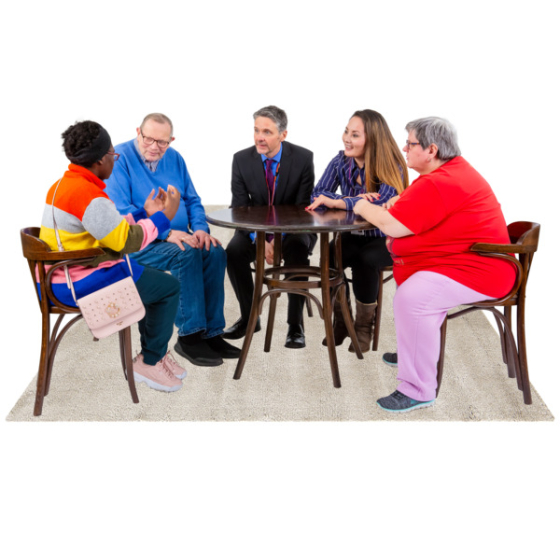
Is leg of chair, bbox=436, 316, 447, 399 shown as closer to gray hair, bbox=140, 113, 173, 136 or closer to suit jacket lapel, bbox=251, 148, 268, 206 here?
suit jacket lapel, bbox=251, 148, 268, 206

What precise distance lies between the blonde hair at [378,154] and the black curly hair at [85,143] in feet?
5.18

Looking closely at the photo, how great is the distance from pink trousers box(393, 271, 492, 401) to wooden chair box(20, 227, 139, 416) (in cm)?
144

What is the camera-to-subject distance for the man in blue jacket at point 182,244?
4.25m

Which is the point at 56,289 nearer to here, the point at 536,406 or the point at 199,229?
the point at 199,229

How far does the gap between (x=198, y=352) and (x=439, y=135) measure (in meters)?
1.93

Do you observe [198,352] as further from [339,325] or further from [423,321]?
[423,321]

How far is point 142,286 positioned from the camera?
12.3 feet

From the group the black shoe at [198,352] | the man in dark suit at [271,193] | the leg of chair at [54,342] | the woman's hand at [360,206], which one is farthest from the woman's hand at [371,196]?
the leg of chair at [54,342]

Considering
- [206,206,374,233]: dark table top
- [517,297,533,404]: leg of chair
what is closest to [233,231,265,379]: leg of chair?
[206,206,374,233]: dark table top

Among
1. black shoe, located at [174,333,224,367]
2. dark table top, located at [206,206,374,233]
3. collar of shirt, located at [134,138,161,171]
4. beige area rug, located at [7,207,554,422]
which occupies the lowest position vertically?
beige area rug, located at [7,207,554,422]

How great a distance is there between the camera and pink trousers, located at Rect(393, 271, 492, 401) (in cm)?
358

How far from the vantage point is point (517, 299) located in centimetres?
377

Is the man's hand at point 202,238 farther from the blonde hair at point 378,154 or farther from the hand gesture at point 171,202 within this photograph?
the blonde hair at point 378,154

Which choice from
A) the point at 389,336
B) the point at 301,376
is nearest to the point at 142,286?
the point at 301,376
